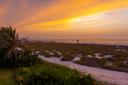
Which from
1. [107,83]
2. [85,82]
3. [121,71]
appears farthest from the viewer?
[121,71]

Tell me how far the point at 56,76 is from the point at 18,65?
17.1 meters

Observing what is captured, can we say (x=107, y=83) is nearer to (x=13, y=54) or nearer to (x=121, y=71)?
(x=121, y=71)

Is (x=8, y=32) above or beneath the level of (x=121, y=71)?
above

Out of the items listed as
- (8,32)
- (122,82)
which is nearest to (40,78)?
(122,82)

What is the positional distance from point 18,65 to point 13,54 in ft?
7.13

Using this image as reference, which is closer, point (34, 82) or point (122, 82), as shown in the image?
point (34, 82)

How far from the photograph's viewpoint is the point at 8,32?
44281 mm

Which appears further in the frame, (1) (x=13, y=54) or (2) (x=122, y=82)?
(1) (x=13, y=54)

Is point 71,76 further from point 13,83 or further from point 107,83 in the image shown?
point 13,83

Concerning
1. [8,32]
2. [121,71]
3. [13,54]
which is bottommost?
[121,71]

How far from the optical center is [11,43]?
1706 inches

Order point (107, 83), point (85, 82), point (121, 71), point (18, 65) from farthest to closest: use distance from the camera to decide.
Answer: point (18, 65) → point (121, 71) → point (107, 83) → point (85, 82)

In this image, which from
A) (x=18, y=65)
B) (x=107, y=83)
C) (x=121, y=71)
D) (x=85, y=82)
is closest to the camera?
(x=85, y=82)

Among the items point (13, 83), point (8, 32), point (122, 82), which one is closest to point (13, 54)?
point (8, 32)
